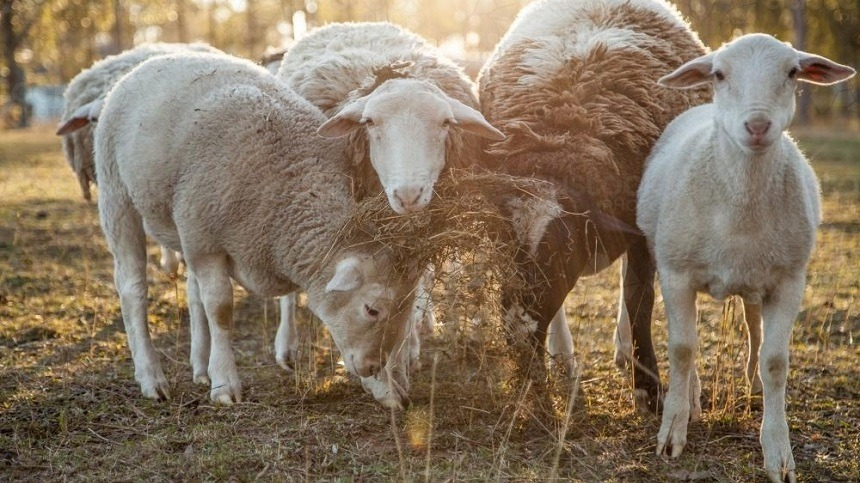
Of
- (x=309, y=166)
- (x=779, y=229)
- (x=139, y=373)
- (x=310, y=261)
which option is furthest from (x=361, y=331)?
(x=779, y=229)

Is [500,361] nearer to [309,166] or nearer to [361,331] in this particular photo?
[361,331]

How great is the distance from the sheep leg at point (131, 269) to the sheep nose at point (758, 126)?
10.0ft

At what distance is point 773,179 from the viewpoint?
3.64m

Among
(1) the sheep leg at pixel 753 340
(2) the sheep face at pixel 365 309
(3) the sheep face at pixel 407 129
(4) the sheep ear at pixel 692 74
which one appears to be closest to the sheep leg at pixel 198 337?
(2) the sheep face at pixel 365 309

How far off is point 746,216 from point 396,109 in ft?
5.35

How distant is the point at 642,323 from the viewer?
444 cm

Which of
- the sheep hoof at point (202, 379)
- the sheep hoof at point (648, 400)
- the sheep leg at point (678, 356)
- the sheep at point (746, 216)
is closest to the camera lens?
the sheep at point (746, 216)

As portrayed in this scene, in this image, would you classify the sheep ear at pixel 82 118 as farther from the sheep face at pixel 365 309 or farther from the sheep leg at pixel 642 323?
the sheep leg at pixel 642 323

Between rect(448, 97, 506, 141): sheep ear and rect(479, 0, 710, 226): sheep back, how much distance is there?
160 mm

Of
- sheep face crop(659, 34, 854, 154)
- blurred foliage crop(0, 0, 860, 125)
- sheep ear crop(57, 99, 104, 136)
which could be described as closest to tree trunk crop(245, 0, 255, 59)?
blurred foliage crop(0, 0, 860, 125)

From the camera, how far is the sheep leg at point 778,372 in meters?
3.66

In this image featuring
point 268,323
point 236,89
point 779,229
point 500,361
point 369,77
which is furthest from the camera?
point 268,323

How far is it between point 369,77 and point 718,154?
203 centimetres

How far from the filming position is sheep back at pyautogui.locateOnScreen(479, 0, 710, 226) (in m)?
4.50
